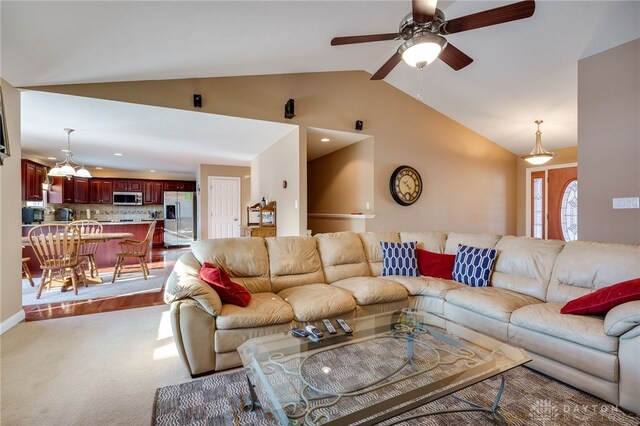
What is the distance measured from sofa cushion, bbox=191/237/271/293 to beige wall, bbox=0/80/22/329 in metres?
1.89

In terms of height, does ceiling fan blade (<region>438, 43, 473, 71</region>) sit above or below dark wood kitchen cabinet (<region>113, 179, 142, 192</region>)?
above

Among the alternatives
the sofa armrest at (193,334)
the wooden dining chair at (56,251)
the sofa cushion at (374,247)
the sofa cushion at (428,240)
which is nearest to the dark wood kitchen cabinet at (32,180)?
the wooden dining chair at (56,251)

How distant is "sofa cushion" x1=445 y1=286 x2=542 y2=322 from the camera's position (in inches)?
89.3

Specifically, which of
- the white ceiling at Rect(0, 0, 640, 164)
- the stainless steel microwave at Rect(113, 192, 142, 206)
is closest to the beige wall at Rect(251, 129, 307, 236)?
the white ceiling at Rect(0, 0, 640, 164)

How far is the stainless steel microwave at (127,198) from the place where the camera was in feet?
29.3

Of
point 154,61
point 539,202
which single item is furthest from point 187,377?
point 539,202

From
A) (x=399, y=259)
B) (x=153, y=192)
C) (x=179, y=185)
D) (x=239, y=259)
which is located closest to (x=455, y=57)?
(x=399, y=259)

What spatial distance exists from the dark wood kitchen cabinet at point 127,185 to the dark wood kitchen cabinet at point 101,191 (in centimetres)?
13

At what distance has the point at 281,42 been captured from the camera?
3158 mm

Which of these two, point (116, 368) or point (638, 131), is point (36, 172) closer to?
point (116, 368)

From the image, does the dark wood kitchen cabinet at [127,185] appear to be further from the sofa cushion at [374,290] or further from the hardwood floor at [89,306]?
the sofa cushion at [374,290]

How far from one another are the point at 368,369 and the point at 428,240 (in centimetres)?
204

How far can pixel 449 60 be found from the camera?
259 cm

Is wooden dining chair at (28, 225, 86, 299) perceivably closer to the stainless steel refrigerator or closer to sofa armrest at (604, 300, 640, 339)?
the stainless steel refrigerator
